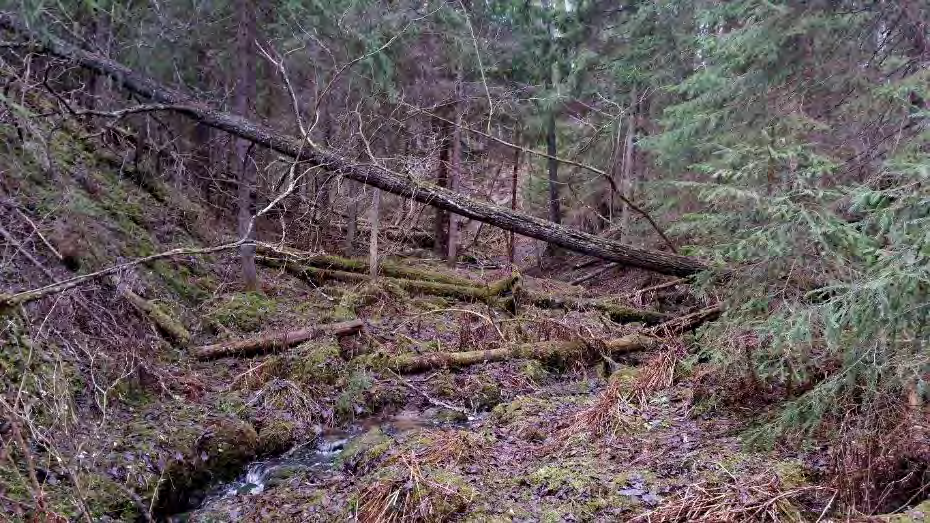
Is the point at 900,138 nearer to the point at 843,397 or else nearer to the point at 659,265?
the point at 843,397

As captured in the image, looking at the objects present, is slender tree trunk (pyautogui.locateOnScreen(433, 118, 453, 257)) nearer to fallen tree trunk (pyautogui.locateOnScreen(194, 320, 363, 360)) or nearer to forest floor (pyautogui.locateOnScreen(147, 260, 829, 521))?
forest floor (pyautogui.locateOnScreen(147, 260, 829, 521))

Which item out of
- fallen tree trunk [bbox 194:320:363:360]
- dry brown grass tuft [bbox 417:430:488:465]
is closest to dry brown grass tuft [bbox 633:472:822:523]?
dry brown grass tuft [bbox 417:430:488:465]

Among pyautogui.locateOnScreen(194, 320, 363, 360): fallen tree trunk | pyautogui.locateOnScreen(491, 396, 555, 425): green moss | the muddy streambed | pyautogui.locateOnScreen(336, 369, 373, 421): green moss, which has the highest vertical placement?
pyautogui.locateOnScreen(194, 320, 363, 360): fallen tree trunk

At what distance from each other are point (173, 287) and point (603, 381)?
6512mm

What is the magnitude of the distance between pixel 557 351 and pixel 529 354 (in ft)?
1.54

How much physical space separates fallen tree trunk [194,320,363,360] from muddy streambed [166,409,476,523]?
1748 millimetres

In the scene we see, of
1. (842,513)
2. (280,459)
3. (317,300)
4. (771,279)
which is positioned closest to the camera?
(842,513)

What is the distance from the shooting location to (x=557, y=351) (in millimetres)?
8992

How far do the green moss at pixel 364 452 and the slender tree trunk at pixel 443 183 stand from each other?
8670 mm

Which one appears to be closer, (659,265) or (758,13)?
(758,13)

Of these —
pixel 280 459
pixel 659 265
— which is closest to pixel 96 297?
pixel 280 459

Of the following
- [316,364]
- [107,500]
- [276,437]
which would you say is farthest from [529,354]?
[107,500]

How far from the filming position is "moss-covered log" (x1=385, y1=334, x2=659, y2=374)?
27.1 ft

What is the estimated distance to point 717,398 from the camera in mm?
6043
